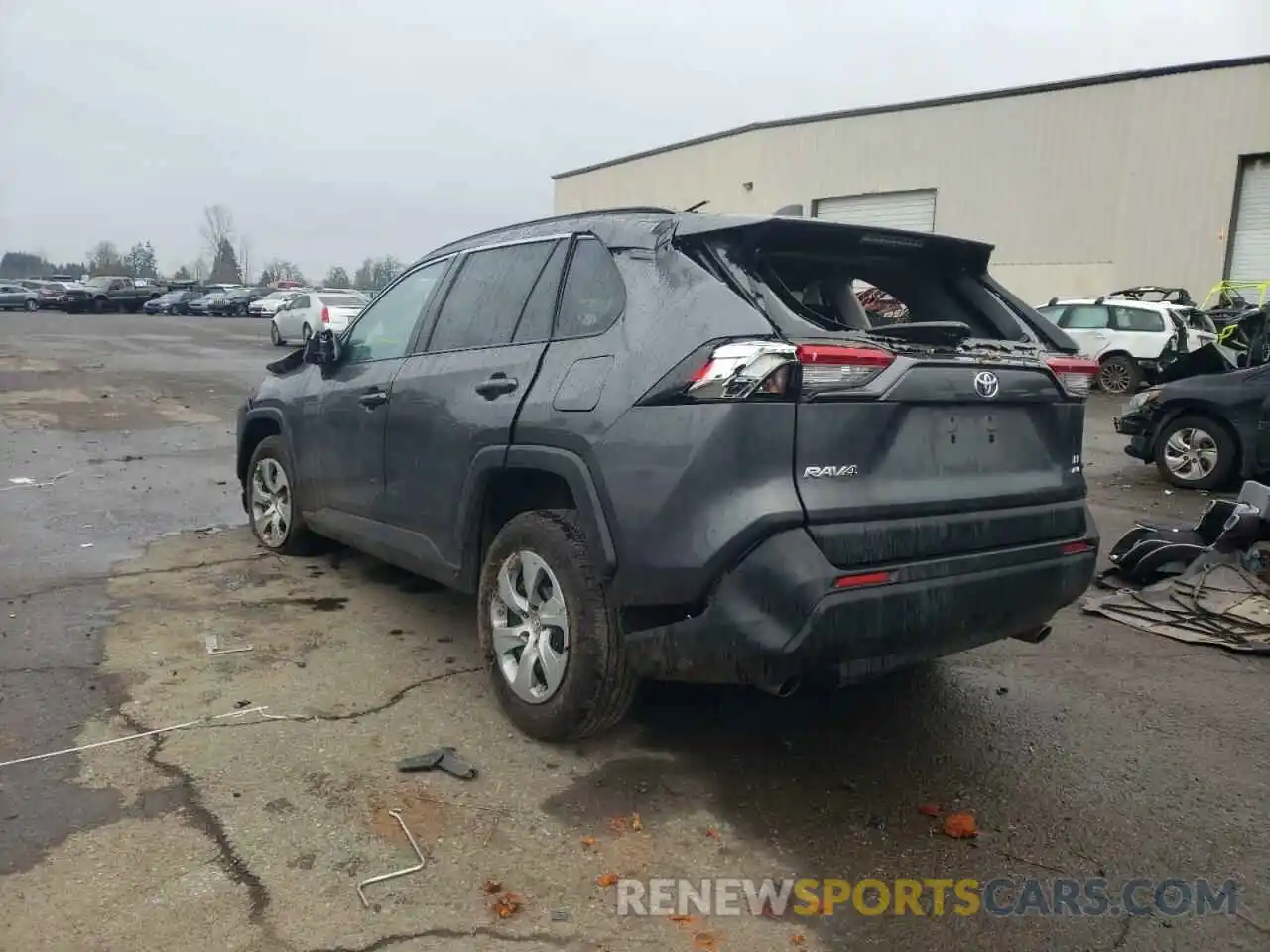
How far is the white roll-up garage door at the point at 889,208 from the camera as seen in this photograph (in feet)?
97.5

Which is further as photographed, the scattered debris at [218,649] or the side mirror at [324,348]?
the side mirror at [324,348]

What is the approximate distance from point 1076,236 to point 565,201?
27639 millimetres

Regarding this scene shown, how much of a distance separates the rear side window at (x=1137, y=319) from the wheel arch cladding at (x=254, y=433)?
56.3 ft

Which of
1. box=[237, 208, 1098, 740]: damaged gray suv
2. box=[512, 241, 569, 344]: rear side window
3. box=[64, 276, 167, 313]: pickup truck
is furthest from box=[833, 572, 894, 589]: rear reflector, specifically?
box=[64, 276, 167, 313]: pickup truck

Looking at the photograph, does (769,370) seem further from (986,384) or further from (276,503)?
(276,503)

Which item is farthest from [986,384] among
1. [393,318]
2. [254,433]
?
[254,433]

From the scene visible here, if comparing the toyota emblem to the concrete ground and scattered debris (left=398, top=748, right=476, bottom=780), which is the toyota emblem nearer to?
the concrete ground

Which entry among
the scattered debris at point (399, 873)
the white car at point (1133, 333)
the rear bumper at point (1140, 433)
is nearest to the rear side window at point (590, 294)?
the scattered debris at point (399, 873)

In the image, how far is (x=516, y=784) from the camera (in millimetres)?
3379

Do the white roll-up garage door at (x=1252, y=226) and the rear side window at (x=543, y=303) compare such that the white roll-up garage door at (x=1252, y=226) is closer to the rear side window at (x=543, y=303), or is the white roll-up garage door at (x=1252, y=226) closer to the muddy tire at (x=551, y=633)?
the rear side window at (x=543, y=303)

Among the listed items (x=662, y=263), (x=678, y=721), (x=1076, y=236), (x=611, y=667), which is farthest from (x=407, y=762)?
(x=1076, y=236)

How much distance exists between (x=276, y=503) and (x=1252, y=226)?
2473cm

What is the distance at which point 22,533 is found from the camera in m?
6.79

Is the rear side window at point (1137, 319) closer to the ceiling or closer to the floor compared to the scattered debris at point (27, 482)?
closer to the ceiling
